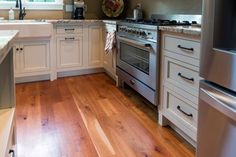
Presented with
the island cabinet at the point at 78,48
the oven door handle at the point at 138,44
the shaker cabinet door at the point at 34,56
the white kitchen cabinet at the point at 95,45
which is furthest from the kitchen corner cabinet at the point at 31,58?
the oven door handle at the point at 138,44

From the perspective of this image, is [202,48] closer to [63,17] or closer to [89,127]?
[89,127]

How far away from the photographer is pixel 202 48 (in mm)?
1091

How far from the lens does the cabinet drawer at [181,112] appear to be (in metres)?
1.95

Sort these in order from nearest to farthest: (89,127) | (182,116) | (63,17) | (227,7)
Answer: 1. (227,7)
2. (182,116)
3. (89,127)
4. (63,17)

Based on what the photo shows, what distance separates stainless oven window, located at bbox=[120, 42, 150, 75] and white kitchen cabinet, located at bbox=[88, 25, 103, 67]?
990 mm

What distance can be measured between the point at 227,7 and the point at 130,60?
2205 millimetres

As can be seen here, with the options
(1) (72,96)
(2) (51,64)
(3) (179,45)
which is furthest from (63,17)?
(3) (179,45)

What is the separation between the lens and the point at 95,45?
4348 mm

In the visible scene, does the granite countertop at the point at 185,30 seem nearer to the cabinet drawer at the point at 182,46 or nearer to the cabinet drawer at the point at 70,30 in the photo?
the cabinet drawer at the point at 182,46

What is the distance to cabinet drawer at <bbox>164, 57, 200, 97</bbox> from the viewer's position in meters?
1.89

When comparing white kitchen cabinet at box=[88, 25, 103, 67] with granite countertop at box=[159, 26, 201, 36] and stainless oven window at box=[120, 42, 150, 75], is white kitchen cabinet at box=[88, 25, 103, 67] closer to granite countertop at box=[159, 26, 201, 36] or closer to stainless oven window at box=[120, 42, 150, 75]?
stainless oven window at box=[120, 42, 150, 75]

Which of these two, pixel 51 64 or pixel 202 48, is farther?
pixel 51 64

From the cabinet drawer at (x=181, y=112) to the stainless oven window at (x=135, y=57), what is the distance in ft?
1.49

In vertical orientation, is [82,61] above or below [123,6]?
below
